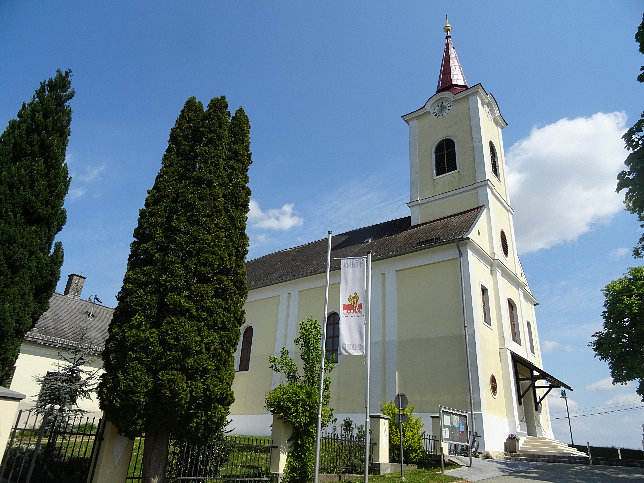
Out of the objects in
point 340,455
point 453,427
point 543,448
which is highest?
point 453,427

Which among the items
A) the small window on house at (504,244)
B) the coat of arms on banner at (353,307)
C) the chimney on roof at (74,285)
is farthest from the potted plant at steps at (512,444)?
the chimney on roof at (74,285)

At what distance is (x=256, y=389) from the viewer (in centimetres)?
2545

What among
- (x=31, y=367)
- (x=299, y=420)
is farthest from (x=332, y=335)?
(x=31, y=367)

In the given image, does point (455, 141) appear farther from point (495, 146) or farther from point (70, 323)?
point (70, 323)

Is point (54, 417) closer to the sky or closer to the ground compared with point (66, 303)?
closer to the ground

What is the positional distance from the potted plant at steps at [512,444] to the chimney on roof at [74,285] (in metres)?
29.4

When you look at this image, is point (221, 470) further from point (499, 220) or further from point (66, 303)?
point (66, 303)

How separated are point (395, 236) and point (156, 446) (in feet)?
57.8

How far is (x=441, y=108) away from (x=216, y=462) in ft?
78.3

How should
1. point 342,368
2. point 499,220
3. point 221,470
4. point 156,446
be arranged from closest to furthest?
point 156,446, point 221,470, point 342,368, point 499,220

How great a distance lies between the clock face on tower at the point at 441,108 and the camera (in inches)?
1081

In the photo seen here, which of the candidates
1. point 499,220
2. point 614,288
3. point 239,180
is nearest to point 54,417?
point 239,180

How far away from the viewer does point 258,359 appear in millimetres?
26344

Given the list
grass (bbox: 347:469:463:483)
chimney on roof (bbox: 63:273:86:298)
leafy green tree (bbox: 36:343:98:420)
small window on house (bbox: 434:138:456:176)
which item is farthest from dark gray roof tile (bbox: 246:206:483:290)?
chimney on roof (bbox: 63:273:86:298)
